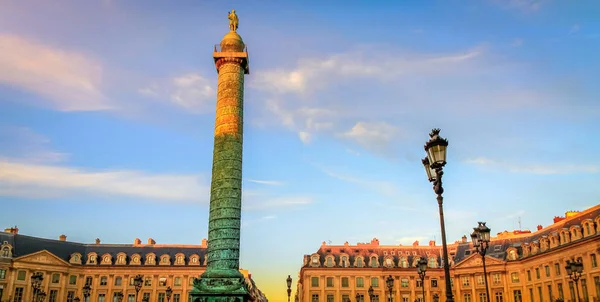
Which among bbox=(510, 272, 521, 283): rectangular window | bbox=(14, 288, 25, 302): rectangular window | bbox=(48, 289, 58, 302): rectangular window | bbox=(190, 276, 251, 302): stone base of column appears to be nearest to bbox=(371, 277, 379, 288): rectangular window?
bbox=(510, 272, 521, 283): rectangular window

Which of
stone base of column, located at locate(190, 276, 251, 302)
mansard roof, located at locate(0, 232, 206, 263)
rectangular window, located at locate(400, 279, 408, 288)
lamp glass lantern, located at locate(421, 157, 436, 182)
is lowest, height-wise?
stone base of column, located at locate(190, 276, 251, 302)

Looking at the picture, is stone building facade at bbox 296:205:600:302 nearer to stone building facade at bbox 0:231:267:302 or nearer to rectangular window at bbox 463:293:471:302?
rectangular window at bbox 463:293:471:302

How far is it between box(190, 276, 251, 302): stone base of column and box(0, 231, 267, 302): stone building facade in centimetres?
3189

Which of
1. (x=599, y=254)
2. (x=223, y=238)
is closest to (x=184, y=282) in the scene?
(x=223, y=238)

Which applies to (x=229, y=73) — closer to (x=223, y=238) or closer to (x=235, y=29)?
(x=235, y=29)

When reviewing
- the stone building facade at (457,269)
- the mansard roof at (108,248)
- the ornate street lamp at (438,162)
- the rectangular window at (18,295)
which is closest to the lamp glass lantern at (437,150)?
the ornate street lamp at (438,162)

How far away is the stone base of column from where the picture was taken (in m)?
22.1

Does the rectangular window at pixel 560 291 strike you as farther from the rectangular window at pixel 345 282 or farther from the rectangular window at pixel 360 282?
the rectangular window at pixel 345 282

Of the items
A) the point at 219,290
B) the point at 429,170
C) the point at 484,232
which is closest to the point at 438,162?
the point at 429,170

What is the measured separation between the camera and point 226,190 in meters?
23.7

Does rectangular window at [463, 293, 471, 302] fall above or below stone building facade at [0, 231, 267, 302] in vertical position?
below

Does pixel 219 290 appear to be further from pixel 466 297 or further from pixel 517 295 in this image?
pixel 466 297

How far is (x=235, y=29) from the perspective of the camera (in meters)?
28.5

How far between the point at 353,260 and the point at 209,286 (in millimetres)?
34399
